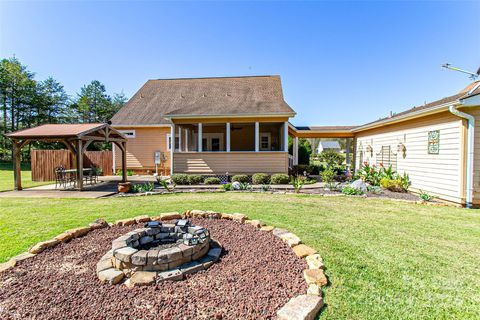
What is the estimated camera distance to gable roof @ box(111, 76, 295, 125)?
15.3 metres

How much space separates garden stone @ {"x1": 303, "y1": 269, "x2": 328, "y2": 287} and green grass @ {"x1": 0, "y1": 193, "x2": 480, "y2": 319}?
101mm

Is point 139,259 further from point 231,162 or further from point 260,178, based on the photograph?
point 231,162

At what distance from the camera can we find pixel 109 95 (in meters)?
42.2

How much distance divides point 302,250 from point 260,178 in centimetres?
776

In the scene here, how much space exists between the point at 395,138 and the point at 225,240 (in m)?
10.2

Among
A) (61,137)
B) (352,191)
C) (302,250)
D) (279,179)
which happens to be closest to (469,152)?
(352,191)

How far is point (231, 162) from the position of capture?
11992 mm

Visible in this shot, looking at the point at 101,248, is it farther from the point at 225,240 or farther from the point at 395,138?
the point at 395,138

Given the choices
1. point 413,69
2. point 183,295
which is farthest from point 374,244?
point 413,69

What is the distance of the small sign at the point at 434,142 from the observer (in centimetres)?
780

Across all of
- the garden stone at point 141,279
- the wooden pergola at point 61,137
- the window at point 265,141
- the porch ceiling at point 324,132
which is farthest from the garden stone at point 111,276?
the window at point 265,141

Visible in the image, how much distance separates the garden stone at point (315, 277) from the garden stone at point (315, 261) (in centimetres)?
12

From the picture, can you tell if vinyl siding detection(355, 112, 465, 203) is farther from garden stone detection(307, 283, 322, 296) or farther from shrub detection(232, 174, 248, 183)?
garden stone detection(307, 283, 322, 296)

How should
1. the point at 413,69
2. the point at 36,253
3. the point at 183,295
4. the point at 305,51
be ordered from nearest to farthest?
1. the point at 183,295
2. the point at 36,253
3. the point at 305,51
4. the point at 413,69
